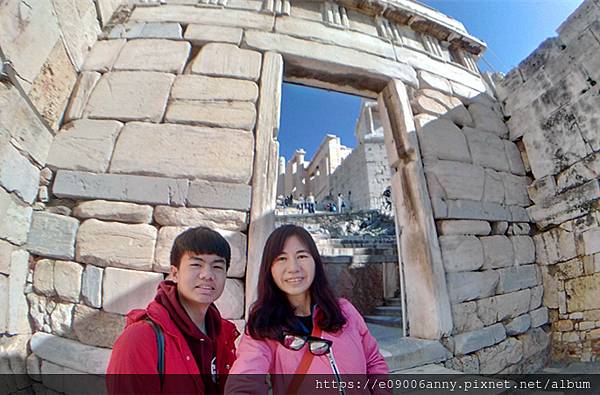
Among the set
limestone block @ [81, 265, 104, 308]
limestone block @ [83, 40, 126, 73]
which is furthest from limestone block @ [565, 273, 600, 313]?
limestone block @ [83, 40, 126, 73]

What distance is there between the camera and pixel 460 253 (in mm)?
3135

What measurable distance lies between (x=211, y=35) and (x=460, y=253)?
3.79 metres

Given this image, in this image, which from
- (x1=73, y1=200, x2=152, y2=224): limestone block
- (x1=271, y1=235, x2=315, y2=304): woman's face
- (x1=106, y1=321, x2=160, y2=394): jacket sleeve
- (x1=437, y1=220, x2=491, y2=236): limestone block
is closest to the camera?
(x1=106, y1=321, x2=160, y2=394): jacket sleeve

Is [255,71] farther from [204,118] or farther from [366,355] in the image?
[366,355]

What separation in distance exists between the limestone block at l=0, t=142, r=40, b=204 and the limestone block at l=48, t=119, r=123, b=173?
20cm

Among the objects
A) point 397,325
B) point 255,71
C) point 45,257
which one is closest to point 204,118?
point 255,71

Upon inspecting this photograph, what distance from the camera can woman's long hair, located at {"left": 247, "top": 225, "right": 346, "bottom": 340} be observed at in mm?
1212

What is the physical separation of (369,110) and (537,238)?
14560mm

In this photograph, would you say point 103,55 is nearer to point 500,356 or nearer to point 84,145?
point 84,145

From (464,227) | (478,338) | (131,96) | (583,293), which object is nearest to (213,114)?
(131,96)

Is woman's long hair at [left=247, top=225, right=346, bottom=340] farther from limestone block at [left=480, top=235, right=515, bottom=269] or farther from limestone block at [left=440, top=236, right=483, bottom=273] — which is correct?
limestone block at [left=480, top=235, right=515, bottom=269]

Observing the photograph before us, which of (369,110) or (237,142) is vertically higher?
(369,110)

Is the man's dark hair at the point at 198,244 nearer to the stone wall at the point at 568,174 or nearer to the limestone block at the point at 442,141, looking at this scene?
the limestone block at the point at 442,141

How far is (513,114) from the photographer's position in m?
4.32
